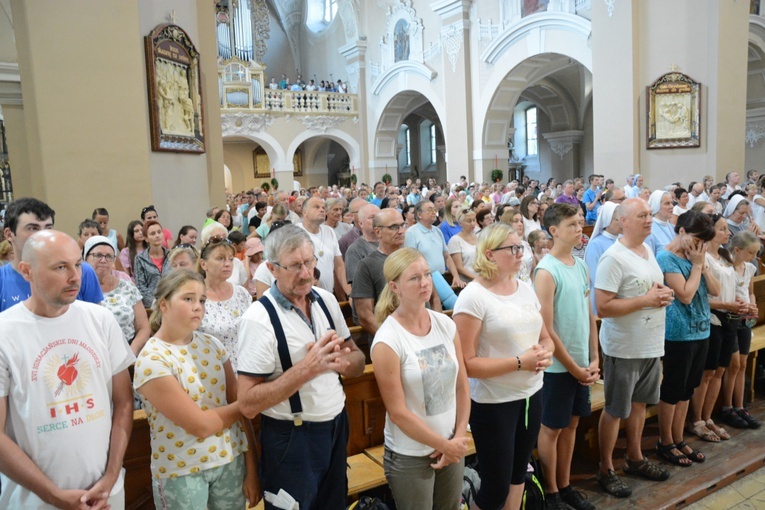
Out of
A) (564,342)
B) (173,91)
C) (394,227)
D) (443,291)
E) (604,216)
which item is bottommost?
(564,342)

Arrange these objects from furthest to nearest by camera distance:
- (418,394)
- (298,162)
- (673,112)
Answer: (298,162)
(673,112)
(418,394)

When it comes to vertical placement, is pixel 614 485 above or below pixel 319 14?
below

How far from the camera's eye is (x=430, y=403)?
7.58ft

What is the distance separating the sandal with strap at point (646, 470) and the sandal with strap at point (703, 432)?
0.65 metres

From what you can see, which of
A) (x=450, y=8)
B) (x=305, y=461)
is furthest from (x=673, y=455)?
(x=450, y=8)

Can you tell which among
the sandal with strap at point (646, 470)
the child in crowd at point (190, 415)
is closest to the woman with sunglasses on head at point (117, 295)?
the child in crowd at point (190, 415)

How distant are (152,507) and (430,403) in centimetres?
138

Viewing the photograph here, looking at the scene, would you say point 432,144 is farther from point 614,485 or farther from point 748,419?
point 614,485

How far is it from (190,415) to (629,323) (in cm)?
241

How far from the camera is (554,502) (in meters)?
3.12

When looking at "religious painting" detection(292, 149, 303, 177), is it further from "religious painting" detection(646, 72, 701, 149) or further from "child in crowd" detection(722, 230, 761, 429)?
"child in crowd" detection(722, 230, 761, 429)

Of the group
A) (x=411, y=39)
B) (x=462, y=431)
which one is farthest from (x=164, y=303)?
(x=411, y=39)

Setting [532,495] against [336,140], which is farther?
[336,140]

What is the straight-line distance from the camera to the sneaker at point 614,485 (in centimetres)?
330
